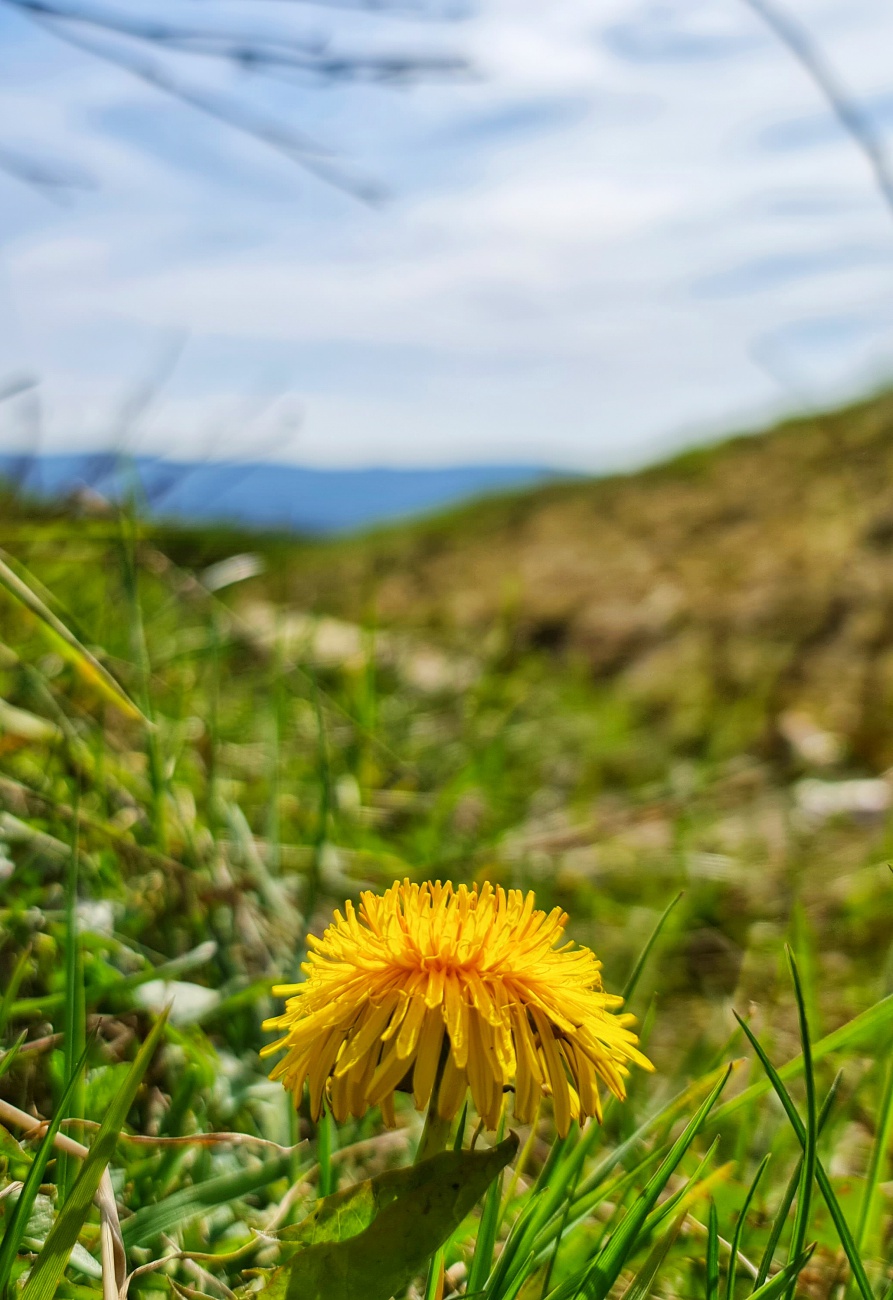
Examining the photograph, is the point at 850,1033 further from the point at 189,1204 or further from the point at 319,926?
the point at 319,926

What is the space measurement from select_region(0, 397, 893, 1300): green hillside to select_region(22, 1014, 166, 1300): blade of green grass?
0.42 feet

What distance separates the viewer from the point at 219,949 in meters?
1.33

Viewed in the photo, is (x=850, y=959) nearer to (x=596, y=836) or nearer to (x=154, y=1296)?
(x=596, y=836)

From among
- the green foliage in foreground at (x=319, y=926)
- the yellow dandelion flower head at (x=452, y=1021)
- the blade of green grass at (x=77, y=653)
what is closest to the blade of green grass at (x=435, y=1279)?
the green foliage in foreground at (x=319, y=926)

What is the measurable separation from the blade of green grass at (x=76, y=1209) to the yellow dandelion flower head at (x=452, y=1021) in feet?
0.30

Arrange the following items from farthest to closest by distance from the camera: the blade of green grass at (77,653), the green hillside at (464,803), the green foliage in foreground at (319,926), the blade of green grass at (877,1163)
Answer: the blade of green grass at (77,653) < the green hillside at (464,803) < the blade of green grass at (877,1163) < the green foliage in foreground at (319,926)

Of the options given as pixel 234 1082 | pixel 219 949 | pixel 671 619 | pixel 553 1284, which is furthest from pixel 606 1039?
pixel 671 619

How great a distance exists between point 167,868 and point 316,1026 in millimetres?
764

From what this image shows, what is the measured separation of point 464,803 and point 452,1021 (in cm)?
181

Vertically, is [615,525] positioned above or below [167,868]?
below

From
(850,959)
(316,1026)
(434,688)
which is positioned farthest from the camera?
(434,688)

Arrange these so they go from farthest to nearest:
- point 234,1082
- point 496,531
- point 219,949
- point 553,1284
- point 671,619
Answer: point 496,531 < point 671,619 < point 219,949 < point 234,1082 < point 553,1284

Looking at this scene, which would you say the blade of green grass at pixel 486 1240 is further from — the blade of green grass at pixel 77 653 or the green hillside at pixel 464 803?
the blade of green grass at pixel 77 653

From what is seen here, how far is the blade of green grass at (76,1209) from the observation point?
0.64 m
